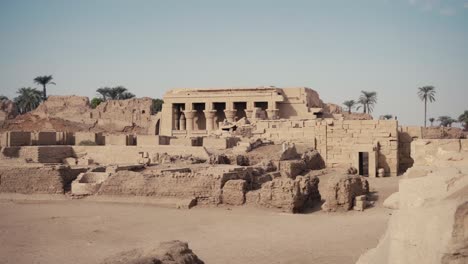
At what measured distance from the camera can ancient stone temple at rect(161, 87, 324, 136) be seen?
33219 mm

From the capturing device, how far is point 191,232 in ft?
38.0

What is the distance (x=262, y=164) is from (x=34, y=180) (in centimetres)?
Answer: 815

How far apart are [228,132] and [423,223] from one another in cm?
2444

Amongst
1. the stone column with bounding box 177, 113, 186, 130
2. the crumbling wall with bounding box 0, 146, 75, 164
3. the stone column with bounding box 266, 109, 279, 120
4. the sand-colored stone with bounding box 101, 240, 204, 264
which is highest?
the stone column with bounding box 266, 109, 279, 120

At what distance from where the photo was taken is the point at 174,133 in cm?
3416

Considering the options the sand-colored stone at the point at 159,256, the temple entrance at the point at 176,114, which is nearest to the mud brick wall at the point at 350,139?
the temple entrance at the point at 176,114

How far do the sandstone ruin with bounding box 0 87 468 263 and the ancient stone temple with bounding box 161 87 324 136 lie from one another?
8 centimetres

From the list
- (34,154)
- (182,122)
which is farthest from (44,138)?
(182,122)

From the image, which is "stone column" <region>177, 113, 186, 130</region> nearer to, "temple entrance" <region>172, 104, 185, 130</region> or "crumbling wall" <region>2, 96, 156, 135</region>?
"temple entrance" <region>172, 104, 185, 130</region>

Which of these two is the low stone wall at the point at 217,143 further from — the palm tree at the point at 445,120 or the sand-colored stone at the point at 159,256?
the palm tree at the point at 445,120

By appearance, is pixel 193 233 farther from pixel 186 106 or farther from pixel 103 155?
pixel 186 106

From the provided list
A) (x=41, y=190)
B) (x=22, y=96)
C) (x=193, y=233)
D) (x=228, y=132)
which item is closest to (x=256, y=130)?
(x=228, y=132)

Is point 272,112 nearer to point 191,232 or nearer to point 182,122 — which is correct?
point 182,122

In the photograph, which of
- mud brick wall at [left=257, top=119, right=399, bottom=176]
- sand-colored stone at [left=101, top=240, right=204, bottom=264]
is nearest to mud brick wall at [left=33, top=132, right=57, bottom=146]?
mud brick wall at [left=257, top=119, right=399, bottom=176]
